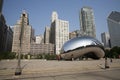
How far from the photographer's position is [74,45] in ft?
154

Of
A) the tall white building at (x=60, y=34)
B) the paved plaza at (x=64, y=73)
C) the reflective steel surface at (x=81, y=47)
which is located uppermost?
the tall white building at (x=60, y=34)

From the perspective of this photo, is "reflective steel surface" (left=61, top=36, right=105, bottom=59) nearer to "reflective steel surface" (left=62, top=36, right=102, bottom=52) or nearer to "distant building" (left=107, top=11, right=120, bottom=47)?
"reflective steel surface" (left=62, top=36, right=102, bottom=52)

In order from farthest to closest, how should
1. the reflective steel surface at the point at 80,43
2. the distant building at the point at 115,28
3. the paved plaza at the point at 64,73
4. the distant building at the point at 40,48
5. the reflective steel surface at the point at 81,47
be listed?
the distant building at the point at 115,28, the distant building at the point at 40,48, the reflective steel surface at the point at 80,43, the reflective steel surface at the point at 81,47, the paved plaza at the point at 64,73

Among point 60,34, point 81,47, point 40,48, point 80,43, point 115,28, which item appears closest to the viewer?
point 81,47

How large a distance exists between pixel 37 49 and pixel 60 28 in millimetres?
44291

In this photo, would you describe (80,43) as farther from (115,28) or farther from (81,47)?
(115,28)

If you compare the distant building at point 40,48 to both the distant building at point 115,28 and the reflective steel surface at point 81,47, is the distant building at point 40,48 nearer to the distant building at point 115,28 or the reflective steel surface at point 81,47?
the distant building at point 115,28

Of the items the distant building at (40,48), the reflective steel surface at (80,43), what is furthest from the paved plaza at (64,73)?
the distant building at (40,48)

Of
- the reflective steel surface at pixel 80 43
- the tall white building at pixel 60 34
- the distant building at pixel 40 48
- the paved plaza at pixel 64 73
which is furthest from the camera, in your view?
the tall white building at pixel 60 34

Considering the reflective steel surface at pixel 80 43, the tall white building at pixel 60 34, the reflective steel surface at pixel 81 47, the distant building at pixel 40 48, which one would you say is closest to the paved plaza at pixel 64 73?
the reflective steel surface at pixel 81 47

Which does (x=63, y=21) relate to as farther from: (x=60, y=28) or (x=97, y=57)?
(x=97, y=57)

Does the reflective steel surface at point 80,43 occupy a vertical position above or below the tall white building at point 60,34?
below

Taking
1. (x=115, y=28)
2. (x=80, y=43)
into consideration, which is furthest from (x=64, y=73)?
(x=115, y=28)

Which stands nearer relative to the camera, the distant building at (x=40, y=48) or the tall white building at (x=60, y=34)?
the distant building at (x=40, y=48)
